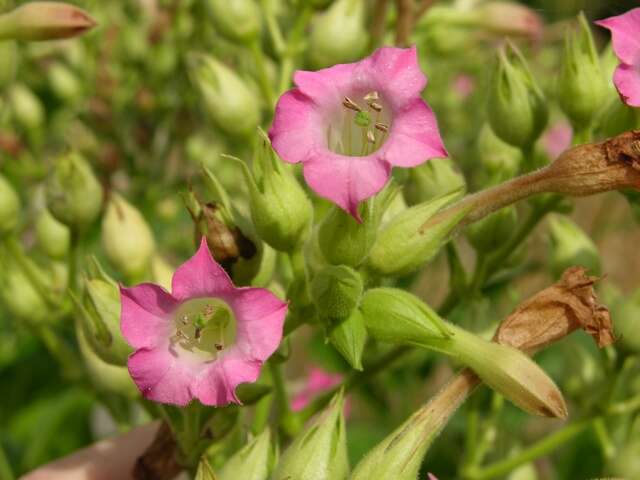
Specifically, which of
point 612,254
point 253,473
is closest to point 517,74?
point 253,473

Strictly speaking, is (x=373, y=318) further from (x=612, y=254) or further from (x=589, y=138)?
(x=612, y=254)

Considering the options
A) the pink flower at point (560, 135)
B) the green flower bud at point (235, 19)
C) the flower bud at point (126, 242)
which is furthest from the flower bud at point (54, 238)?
the pink flower at point (560, 135)

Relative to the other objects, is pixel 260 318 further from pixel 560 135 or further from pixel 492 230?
pixel 560 135

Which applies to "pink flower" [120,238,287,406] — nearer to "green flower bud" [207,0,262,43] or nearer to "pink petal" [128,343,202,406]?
"pink petal" [128,343,202,406]

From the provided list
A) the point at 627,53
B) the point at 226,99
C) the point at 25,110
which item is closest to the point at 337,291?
the point at 627,53

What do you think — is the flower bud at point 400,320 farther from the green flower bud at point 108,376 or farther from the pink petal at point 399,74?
the green flower bud at point 108,376

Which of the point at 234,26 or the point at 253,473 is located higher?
the point at 234,26
